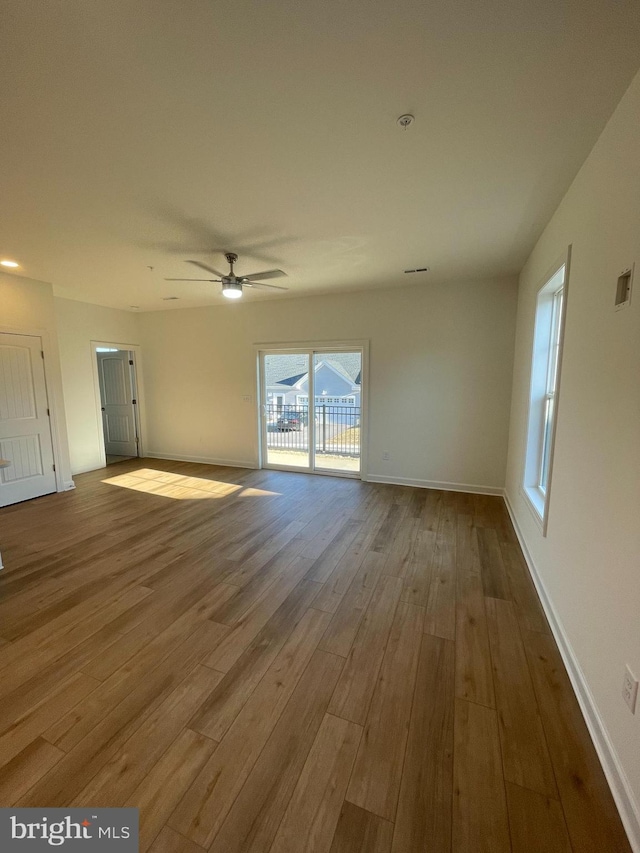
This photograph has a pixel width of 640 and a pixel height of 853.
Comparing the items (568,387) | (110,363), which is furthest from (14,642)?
(110,363)

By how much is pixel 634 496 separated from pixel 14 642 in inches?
126

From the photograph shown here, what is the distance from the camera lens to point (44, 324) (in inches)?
173

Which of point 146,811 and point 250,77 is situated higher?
point 250,77

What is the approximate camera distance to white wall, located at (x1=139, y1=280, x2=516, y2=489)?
431 cm

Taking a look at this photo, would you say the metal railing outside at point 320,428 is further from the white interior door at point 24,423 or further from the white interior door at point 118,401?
the white interior door at point 24,423

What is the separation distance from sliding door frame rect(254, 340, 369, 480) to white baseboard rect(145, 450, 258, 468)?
1.17 ft

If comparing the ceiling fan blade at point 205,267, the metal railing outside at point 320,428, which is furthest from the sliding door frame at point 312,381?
the ceiling fan blade at point 205,267

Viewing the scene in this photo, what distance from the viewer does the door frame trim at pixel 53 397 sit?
4375 millimetres

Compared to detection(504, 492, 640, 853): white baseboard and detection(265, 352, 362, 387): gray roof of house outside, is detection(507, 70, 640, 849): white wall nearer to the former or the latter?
detection(504, 492, 640, 853): white baseboard

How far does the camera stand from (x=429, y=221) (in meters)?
2.67

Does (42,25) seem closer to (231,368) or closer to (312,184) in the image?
(312,184)

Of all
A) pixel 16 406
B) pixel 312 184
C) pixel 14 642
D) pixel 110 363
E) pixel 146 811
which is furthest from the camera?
pixel 110 363

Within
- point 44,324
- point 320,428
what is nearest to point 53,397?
point 44,324

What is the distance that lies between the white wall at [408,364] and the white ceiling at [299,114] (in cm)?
144
